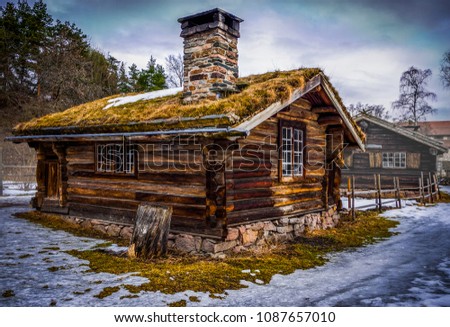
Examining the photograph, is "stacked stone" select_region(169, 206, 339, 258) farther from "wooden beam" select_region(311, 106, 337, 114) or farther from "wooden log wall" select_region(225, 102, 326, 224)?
"wooden beam" select_region(311, 106, 337, 114)

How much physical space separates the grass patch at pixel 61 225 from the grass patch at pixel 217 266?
60.8 inches

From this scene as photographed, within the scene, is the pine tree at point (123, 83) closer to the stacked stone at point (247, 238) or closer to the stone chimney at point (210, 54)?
the stone chimney at point (210, 54)

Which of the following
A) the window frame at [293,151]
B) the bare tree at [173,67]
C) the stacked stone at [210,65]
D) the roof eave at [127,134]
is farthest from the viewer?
the bare tree at [173,67]

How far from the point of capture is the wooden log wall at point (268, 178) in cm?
754

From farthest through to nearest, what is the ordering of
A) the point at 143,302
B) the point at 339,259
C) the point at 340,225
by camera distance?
1. the point at 340,225
2. the point at 339,259
3. the point at 143,302

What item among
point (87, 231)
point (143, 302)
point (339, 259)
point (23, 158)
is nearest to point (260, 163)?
point (339, 259)

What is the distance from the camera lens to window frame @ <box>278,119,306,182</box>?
28.3 feet

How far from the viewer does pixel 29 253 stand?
287 inches

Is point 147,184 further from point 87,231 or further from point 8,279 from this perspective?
point 8,279

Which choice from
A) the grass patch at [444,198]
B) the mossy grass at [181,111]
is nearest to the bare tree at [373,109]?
the grass patch at [444,198]

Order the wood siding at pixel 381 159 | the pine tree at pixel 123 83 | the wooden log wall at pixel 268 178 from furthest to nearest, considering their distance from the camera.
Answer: the pine tree at pixel 123 83
the wood siding at pixel 381 159
the wooden log wall at pixel 268 178

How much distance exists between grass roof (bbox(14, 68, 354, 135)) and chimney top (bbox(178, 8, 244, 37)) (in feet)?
4.43
